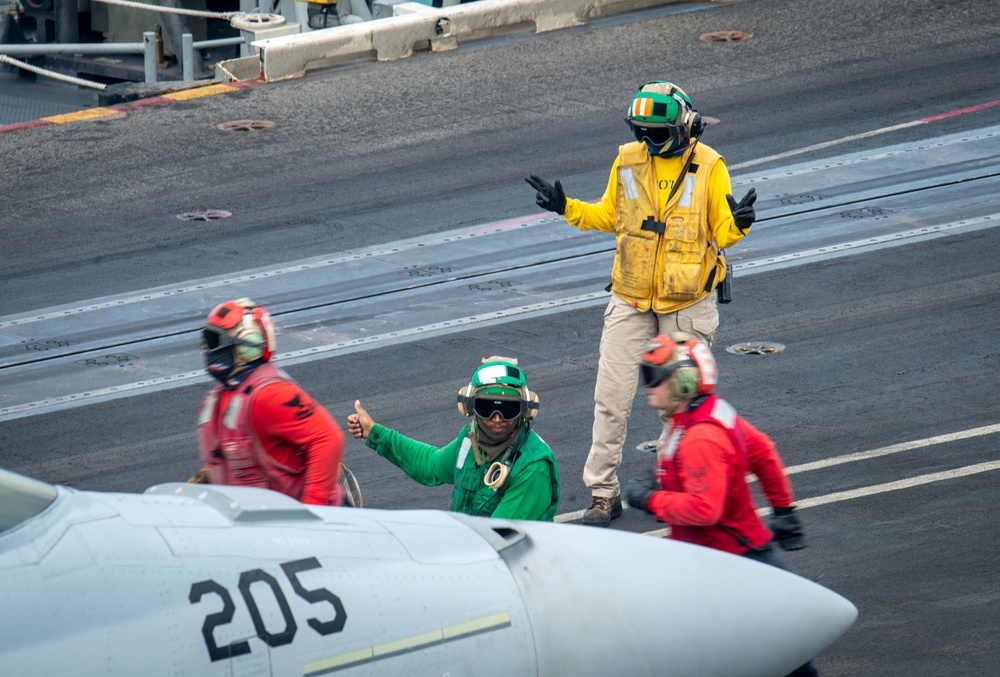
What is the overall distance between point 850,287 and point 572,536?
7177 millimetres

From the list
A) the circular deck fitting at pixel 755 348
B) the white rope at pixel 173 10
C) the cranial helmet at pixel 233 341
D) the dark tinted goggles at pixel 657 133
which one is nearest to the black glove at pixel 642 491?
the cranial helmet at pixel 233 341

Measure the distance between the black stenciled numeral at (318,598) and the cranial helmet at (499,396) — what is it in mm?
1694

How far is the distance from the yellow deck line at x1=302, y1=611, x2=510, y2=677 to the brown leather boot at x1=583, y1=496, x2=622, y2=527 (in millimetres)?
3647

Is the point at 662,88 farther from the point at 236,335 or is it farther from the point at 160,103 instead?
the point at 160,103

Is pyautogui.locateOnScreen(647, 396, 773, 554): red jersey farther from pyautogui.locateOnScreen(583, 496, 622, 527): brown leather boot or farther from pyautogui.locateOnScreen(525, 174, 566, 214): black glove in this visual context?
pyautogui.locateOnScreen(525, 174, 566, 214): black glove

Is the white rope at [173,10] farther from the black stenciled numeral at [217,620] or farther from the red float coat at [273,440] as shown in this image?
the black stenciled numeral at [217,620]

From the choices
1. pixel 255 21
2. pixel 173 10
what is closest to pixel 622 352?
pixel 255 21

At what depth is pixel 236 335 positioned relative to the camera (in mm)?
6289

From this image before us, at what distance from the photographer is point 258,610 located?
4461mm

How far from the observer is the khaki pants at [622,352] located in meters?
8.22

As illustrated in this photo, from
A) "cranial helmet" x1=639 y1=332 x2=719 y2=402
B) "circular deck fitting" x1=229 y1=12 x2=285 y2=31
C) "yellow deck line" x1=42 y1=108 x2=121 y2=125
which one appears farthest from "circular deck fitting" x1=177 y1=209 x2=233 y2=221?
"cranial helmet" x1=639 y1=332 x2=719 y2=402

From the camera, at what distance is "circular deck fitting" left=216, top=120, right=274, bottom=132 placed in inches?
629

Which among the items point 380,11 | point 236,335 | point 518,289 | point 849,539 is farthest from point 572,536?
point 380,11

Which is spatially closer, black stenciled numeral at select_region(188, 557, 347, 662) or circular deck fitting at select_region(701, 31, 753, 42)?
black stenciled numeral at select_region(188, 557, 347, 662)
